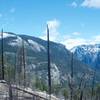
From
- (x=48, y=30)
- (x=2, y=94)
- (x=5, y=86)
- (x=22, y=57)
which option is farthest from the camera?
(x=22, y=57)

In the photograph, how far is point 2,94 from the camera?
3972cm

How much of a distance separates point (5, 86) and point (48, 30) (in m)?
21.1

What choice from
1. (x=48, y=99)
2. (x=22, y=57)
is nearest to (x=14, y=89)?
(x=48, y=99)

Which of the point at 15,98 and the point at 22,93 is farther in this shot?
the point at 22,93

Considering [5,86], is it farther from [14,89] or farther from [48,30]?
[48,30]

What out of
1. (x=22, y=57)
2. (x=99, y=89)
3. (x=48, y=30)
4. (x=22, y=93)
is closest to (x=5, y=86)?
(x=22, y=93)

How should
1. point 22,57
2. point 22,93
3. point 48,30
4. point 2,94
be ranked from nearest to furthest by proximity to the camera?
point 2,94
point 22,93
point 48,30
point 22,57

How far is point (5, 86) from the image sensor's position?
4725 cm

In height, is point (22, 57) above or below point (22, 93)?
above

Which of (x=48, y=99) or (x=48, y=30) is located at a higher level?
(x=48, y=30)

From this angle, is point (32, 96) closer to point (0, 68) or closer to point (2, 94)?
point (2, 94)

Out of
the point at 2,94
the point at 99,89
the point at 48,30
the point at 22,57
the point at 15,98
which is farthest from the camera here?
the point at 99,89

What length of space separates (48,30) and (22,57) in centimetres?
1430

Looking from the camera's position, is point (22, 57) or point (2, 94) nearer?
point (2, 94)
